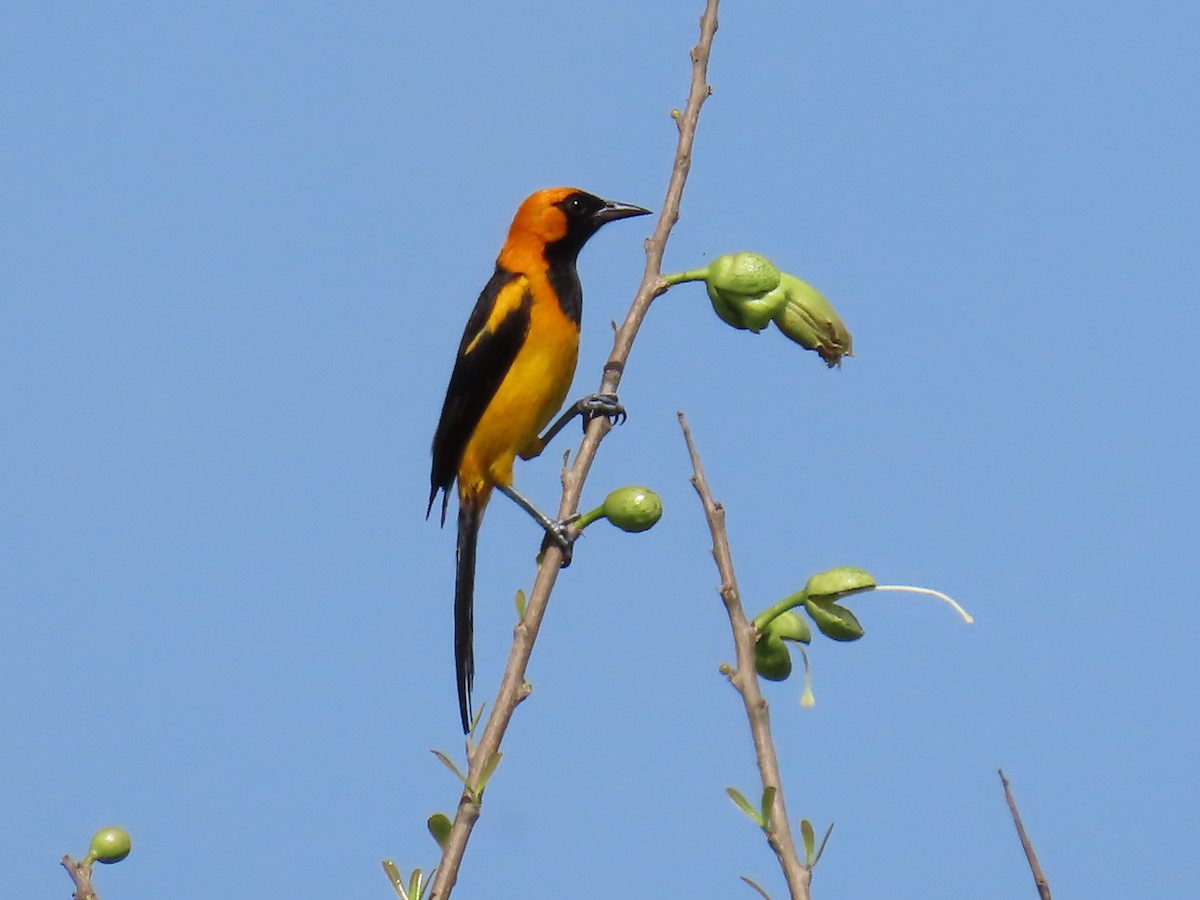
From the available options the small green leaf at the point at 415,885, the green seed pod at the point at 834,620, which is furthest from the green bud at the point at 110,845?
the green seed pod at the point at 834,620

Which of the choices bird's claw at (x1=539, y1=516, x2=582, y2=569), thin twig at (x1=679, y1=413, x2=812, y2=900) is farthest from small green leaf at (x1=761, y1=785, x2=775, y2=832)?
bird's claw at (x1=539, y1=516, x2=582, y2=569)

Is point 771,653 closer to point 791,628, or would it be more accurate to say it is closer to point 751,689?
point 791,628

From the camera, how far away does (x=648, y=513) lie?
3.45 m

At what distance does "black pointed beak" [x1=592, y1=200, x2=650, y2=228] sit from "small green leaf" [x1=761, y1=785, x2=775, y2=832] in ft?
13.8

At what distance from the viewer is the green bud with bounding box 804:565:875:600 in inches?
118

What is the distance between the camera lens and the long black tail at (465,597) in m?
5.36

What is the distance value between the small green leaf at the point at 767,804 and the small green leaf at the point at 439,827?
0.72 meters

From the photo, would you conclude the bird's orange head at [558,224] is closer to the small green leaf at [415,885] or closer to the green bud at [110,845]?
the green bud at [110,845]

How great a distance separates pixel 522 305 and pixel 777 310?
2824mm

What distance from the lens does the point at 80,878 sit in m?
3.00

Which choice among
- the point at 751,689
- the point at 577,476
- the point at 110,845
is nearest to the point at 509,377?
the point at 577,476

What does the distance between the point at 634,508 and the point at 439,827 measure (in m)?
0.92

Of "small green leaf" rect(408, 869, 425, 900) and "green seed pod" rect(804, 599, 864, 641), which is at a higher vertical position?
"green seed pod" rect(804, 599, 864, 641)

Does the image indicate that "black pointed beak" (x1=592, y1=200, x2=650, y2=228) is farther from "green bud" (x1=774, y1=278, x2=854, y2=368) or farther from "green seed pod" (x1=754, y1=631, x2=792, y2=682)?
"green seed pod" (x1=754, y1=631, x2=792, y2=682)
